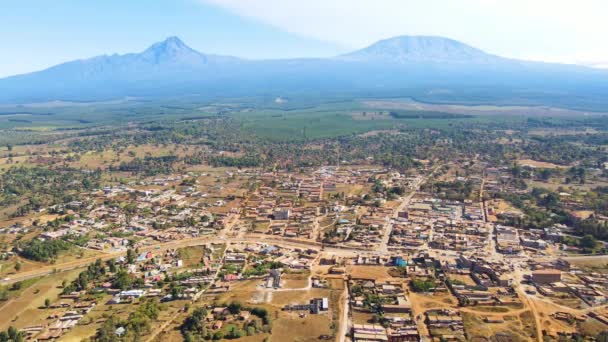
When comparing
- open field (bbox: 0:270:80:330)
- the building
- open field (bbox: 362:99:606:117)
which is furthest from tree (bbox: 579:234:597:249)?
open field (bbox: 362:99:606:117)

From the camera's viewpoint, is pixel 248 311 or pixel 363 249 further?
pixel 363 249

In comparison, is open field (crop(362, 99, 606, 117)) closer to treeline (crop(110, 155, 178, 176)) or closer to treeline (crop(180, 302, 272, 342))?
treeline (crop(110, 155, 178, 176))

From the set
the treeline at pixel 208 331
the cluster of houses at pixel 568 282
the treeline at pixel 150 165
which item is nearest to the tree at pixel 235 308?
the treeline at pixel 208 331

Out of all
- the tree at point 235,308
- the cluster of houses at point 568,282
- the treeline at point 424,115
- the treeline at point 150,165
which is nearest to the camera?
the tree at point 235,308

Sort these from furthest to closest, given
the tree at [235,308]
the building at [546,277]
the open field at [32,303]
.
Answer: the building at [546,277]
the open field at [32,303]
the tree at [235,308]

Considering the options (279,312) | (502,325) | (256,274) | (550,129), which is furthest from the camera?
(550,129)

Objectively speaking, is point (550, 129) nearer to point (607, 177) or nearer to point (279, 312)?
point (607, 177)

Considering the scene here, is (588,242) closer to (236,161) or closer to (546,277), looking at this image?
(546,277)

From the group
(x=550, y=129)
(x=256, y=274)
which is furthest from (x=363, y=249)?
(x=550, y=129)

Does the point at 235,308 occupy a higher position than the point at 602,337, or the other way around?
the point at 235,308

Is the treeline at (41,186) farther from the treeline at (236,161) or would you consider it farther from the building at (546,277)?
the building at (546,277)

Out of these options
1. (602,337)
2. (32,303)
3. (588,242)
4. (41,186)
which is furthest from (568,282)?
(41,186)
